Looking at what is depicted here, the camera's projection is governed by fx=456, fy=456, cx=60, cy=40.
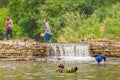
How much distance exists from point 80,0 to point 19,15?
9.26 m

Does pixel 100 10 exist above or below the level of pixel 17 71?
above

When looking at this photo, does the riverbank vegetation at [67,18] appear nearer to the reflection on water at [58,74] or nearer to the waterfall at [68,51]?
the waterfall at [68,51]

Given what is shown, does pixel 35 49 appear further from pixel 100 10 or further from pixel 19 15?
pixel 19 15

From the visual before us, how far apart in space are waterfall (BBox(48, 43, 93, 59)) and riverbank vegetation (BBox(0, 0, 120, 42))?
4.12m

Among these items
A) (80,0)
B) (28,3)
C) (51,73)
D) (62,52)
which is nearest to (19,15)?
(28,3)

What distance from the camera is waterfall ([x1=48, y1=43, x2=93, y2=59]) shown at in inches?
1261

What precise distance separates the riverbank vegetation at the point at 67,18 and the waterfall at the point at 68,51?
13.5 feet

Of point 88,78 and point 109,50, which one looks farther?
point 109,50

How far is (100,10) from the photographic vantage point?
152 feet

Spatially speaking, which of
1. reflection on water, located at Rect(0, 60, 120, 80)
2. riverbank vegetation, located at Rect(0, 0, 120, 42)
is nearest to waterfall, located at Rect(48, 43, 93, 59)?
riverbank vegetation, located at Rect(0, 0, 120, 42)

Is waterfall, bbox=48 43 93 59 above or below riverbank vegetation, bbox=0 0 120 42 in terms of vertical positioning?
below

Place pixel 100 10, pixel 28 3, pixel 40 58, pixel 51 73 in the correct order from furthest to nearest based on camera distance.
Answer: pixel 28 3
pixel 100 10
pixel 40 58
pixel 51 73

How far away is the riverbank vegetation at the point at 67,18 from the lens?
123ft

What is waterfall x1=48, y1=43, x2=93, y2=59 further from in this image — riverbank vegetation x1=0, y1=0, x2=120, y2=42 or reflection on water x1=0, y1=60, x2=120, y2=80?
reflection on water x1=0, y1=60, x2=120, y2=80
